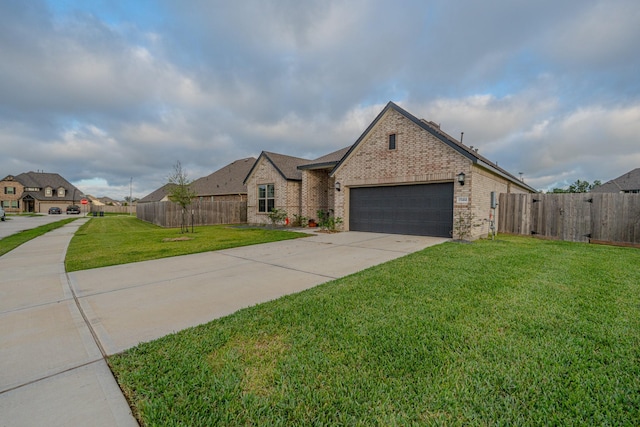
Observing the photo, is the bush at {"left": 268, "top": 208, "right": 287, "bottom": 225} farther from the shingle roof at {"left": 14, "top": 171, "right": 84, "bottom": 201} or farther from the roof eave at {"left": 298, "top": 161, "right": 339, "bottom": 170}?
the shingle roof at {"left": 14, "top": 171, "right": 84, "bottom": 201}

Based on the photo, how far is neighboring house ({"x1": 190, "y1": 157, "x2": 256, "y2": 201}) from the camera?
84.6 ft

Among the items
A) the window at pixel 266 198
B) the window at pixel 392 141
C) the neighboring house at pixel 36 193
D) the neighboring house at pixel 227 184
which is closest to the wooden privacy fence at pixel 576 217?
the window at pixel 392 141

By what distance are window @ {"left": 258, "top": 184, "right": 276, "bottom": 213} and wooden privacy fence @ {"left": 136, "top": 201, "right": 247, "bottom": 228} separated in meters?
3.95

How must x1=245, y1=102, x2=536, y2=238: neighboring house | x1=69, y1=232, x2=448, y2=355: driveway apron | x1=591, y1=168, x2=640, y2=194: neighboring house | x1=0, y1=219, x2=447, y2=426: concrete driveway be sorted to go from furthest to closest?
1. x1=591, y1=168, x2=640, y2=194: neighboring house
2. x1=245, y1=102, x2=536, y2=238: neighboring house
3. x1=69, y1=232, x2=448, y2=355: driveway apron
4. x1=0, y1=219, x2=447, y2=426: concrete driveway

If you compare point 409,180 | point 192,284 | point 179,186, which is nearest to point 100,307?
point 192,284

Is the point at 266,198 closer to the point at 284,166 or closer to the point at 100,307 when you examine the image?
the point at 284,166

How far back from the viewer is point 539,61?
11.6 meters

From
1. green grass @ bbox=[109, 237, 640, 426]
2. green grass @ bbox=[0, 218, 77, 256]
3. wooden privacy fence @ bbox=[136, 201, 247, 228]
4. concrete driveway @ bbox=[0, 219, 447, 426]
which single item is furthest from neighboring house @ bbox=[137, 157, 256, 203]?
green grass @ bbox=[109, 237, 640, 426]

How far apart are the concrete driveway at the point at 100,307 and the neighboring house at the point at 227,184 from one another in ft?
59.4

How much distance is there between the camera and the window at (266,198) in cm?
1791

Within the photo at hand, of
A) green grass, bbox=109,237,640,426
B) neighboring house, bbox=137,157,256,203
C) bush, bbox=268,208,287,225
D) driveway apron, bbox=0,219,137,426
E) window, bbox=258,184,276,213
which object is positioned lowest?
driveway apron, bbox=0,219,137,426

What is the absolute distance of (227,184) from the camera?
2717cm

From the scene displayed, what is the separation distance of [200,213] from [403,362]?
2007 centimetres

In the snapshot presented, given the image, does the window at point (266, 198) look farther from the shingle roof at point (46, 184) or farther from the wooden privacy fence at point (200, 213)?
the shingle roof at point (46, 184)
